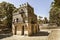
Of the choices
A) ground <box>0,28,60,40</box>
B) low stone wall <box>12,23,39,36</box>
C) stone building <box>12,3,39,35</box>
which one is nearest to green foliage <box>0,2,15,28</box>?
stone building <box>12,3,39,35</box>

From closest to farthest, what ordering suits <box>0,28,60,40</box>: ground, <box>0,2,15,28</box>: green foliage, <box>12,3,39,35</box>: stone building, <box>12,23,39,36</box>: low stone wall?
1. <box>0,28,60,40</box>: ground
2. <box>12,23,39,36</box>: low stone wall
3. <box>12,3,39,35</box>: stone building
4. <box>0,2,15,28</box>: green foliage

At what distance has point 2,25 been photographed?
47.6 meters

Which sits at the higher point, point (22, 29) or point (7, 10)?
point (7, 10)

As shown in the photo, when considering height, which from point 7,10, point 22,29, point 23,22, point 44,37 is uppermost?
point 7,10

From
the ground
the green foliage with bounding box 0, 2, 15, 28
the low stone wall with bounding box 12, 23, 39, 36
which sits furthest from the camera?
the green foliage with bounding box 0, 2, 15, 28

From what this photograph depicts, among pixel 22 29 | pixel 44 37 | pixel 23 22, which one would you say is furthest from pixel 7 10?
pixel 44 37

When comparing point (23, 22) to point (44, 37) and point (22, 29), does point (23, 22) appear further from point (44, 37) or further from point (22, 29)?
point (44, 37)

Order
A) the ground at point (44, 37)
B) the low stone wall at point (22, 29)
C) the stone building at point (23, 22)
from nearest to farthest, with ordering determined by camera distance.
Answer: the ground at point (44, 37), the low stone wall at point (22, 29), the stone building at point (23, 22)

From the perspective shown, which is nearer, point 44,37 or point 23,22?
point 44,37

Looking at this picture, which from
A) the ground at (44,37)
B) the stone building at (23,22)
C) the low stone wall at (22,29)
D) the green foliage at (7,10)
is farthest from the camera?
the green foliage at (7,10)

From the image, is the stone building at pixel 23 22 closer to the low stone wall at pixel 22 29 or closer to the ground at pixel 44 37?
the low stone wall at pixel 22 29

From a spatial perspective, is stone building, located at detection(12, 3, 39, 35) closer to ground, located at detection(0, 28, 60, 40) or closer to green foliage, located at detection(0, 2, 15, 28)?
ground, located at detection(0, 28, 60, 40)

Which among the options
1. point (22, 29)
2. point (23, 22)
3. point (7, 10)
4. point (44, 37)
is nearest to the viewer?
point (44, 37)

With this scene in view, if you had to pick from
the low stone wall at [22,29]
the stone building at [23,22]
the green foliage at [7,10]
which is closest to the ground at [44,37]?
the low stone wall at [22,29]
